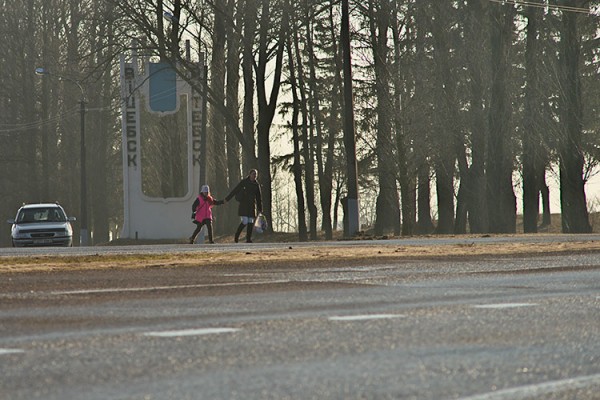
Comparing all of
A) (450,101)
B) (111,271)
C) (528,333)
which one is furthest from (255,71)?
(528,333)

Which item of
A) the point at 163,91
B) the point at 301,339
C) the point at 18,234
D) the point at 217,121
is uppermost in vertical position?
the point at 163,91

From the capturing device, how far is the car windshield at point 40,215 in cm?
4266

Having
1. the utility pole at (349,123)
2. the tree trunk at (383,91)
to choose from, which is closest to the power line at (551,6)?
the tree trunk at (383,91)

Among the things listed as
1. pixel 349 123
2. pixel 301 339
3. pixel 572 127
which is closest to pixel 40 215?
pixel 349 123

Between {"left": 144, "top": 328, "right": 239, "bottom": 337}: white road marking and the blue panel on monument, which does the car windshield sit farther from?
{"left": 144, "top": 328, "right": 239, "bottom": 337}: white road marking

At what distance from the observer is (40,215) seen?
43031 millimetres

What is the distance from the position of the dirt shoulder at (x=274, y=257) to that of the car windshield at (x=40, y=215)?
19088mm

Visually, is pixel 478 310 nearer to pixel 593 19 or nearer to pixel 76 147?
pixel 593 19

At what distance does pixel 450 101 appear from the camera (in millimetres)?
50219

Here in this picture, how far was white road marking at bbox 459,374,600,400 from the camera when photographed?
237 inches

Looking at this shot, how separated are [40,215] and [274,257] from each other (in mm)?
22957

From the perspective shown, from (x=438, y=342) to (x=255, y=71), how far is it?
47.0 metres

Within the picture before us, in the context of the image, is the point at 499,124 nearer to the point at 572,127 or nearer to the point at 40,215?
the point at 572,127

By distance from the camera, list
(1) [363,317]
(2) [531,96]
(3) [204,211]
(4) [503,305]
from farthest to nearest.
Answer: (2) [531,96]
(3) [204,211]
(4) [503,305]
(1) [363,317]
